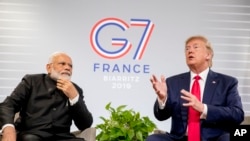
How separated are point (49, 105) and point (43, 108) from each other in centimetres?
6

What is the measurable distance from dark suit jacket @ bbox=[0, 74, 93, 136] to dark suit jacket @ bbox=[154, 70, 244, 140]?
0.68m

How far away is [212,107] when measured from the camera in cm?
317

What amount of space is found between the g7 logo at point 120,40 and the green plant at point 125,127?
4.61 ft

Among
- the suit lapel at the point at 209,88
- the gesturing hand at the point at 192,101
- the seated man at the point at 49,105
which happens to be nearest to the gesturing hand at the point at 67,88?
the seated man at the point at 49,105

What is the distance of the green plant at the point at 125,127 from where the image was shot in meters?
3.65

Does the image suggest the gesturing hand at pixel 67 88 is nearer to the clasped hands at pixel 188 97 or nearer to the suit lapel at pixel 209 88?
the clasped hands at pixel 188 97

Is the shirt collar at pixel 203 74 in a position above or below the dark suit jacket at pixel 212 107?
above

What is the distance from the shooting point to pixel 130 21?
5.11 meters

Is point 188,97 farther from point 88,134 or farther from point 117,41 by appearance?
point 117,41

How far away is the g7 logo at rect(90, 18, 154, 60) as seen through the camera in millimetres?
5070

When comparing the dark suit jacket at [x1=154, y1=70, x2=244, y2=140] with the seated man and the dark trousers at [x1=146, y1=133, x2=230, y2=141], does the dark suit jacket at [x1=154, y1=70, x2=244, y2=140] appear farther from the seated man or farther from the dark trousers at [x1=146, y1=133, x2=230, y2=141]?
the seated man

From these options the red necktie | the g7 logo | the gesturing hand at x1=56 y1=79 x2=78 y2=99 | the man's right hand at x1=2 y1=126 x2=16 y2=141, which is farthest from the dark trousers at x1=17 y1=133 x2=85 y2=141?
the g7 logo

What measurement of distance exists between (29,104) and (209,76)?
1527mm

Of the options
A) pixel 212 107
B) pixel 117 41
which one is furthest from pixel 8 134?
pixel 117 41
